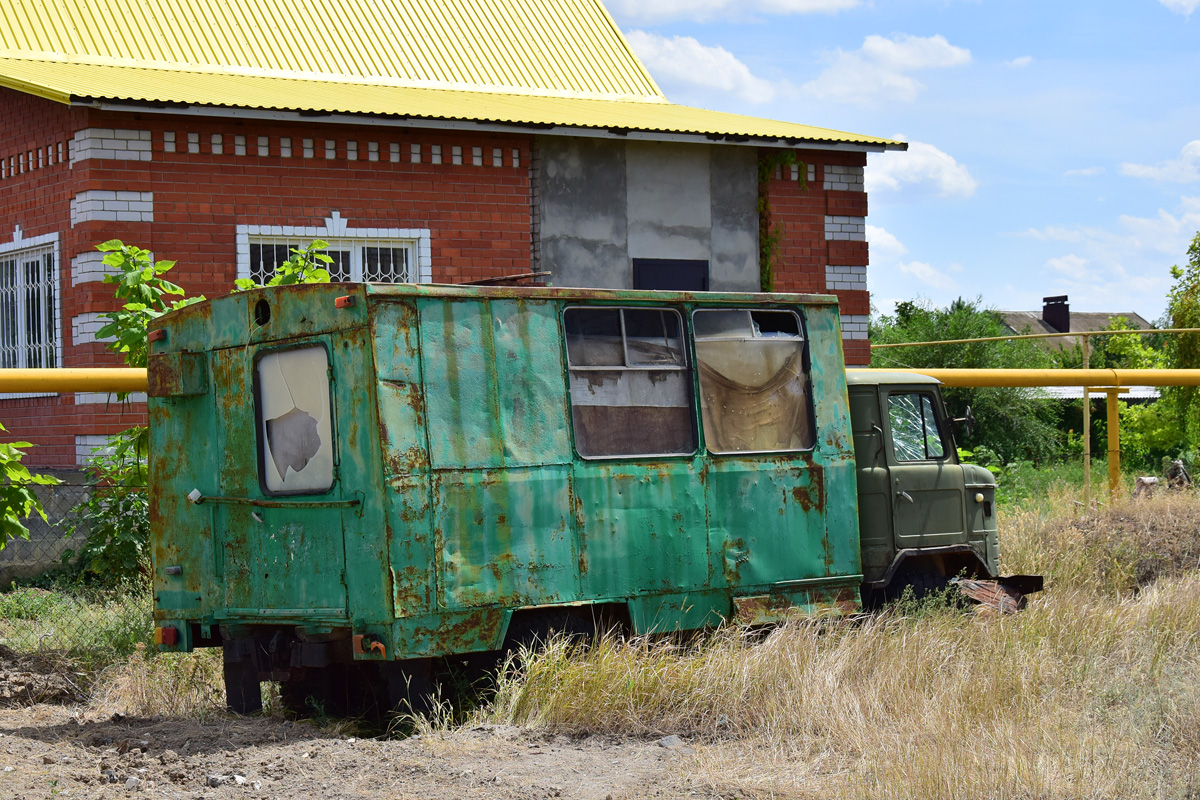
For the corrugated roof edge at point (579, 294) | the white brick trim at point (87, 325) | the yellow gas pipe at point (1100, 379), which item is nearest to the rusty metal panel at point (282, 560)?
the corrugated roof edge at point (579, 294)

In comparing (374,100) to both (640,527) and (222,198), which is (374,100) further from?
(640,527)

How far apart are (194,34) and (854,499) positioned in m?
11.6

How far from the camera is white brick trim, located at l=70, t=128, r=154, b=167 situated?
13.6 metres

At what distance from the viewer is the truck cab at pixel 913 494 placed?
9.24m

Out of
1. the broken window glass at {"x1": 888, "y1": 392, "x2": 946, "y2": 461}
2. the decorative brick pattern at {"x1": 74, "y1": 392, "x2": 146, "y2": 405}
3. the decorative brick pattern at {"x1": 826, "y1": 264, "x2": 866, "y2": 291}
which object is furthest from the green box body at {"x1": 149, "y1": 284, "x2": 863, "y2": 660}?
the decorative brick pattern at {"x1": 826, "y1": 264, "x2": 866, "y2": 291}

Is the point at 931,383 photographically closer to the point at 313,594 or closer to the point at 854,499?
the point at 854,499

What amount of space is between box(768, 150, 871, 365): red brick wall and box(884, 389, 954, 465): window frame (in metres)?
7.17

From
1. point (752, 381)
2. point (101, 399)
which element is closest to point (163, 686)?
point (752, 381)

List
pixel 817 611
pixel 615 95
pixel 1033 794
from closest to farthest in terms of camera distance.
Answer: pixel 1033 794 < pixel 817 611 < pixel 615 95

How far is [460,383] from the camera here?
7336 mm

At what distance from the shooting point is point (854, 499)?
8.80 m

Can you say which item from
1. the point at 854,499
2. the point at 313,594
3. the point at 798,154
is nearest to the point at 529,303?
the point at 313,594

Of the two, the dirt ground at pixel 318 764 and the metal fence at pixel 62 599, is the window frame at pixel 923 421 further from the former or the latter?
the metal fence at pixel 62 599

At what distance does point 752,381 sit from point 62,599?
645 centimetres
